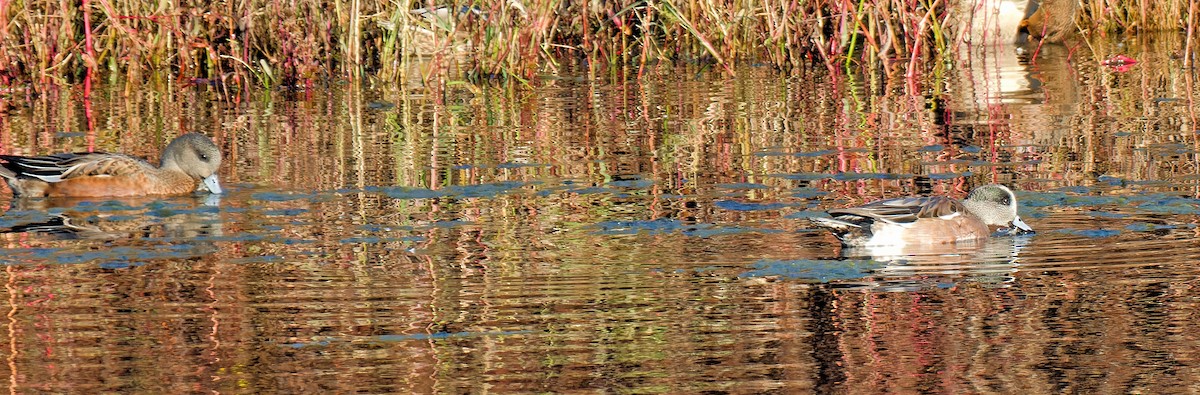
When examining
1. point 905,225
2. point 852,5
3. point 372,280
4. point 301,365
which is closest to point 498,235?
point 372,280

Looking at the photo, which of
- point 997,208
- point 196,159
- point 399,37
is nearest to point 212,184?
point 196,159

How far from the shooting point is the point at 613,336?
562cm

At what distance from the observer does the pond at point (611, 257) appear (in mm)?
5277

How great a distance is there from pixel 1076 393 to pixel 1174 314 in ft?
3.53

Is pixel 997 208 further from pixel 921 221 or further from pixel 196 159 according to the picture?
pixel 196 159

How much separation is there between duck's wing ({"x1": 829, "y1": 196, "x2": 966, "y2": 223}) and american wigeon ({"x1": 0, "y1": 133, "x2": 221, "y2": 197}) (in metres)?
3.61

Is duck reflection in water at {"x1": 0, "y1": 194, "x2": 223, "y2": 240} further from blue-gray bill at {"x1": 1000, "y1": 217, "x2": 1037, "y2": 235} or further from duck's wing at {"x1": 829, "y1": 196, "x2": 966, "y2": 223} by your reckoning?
blue-gray bill at {"x1": 1000, "y1": 217, "x2": 1037, "y2": 235}

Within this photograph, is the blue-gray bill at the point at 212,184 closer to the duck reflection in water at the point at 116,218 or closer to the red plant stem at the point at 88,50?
the duck reflection in water at the point at 116,218

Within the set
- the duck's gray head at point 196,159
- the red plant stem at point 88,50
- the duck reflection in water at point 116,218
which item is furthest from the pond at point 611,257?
the red plant stem at point 88,50

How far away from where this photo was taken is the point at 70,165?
30.7ft

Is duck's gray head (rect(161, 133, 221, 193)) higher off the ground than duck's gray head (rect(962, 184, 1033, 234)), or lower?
A: higher

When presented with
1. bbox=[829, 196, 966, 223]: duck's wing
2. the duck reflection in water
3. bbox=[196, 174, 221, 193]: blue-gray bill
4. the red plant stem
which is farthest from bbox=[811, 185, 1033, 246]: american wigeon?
the red plant stem

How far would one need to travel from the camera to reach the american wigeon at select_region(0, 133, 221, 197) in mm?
9273

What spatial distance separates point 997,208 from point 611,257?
5.93ft
